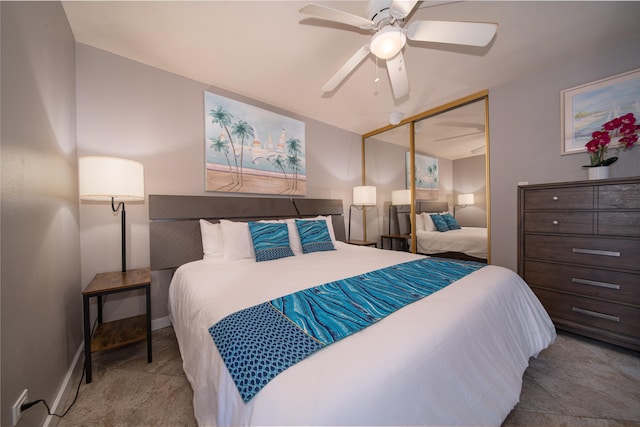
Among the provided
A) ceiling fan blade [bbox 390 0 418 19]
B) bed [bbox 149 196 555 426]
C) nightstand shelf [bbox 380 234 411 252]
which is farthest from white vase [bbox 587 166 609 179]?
ceiling fan blade [bbox 390 0 418 19]

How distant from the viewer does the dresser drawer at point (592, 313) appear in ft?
5.54

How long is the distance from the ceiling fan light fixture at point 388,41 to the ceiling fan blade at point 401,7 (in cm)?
6

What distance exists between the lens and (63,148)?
1.53m

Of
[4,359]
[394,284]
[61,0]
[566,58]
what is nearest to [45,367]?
[4,359]

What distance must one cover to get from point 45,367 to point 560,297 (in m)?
3.51

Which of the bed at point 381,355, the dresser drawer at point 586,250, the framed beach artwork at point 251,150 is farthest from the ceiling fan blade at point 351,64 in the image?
the dresser drawer at point 586,250

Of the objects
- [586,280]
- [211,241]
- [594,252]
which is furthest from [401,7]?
[586,280]

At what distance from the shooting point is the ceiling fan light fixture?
1.33 meters

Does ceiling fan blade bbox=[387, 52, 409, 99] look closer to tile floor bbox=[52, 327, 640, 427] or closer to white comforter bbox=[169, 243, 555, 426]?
white comforter bbox=[169, 243, 555, 426]

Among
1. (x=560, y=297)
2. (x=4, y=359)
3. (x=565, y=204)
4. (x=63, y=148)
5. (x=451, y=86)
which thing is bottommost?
(x=560, y=297)

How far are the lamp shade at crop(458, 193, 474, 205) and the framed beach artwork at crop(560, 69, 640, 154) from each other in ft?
2.84

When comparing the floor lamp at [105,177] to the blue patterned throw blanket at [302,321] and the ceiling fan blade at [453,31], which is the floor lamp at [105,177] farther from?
the ceiling fan blade at [453,31]

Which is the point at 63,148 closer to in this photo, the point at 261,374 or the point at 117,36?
the point at 117,36

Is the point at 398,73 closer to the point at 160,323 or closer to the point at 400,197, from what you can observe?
the point at 400,197
